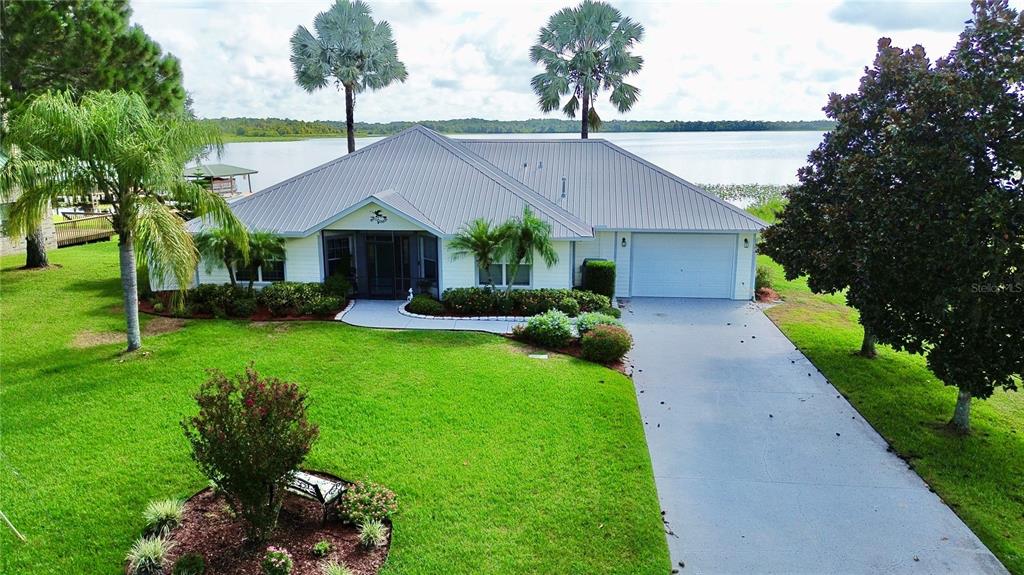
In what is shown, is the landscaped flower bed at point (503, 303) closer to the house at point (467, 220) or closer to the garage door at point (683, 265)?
the house at point (467, 220)

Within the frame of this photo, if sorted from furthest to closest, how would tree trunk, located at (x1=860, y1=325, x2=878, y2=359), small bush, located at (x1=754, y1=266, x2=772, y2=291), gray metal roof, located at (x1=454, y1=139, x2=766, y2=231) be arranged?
small bush, located at (x1=754, y1=266, x2=772, y2=291) < gray metal roof, located at (x1=454, y1=139, x2=766, y2=231) < tree trunk, located at (x1=860, y1=325, x2=878, y2=359)

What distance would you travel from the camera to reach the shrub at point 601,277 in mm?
19641

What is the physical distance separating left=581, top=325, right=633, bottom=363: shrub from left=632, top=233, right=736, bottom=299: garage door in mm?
7080

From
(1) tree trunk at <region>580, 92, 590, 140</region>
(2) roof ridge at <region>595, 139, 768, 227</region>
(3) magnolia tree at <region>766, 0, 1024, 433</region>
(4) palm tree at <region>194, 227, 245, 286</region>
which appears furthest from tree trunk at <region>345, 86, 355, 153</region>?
(3) magnolia tree at <region>766, 0, 1024, 433</region>

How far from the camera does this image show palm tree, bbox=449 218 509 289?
17391mm

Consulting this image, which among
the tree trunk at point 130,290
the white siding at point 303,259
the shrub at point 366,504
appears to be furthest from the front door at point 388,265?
the shrub at point 366,504

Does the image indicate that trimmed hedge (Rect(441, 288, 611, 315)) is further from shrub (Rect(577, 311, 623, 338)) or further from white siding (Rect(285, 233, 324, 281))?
white siding (Rect(285, 233, 324, 281))

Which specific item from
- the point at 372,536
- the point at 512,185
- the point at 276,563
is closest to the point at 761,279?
the point at 512,185

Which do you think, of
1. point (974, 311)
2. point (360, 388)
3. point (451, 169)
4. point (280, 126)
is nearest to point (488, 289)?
point (451, 169)

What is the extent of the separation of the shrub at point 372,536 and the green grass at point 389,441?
0.19m

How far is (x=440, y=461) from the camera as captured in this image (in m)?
9.63

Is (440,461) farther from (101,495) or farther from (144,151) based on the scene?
(144,151)

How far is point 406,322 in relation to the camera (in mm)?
17453

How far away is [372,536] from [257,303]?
12.0m
